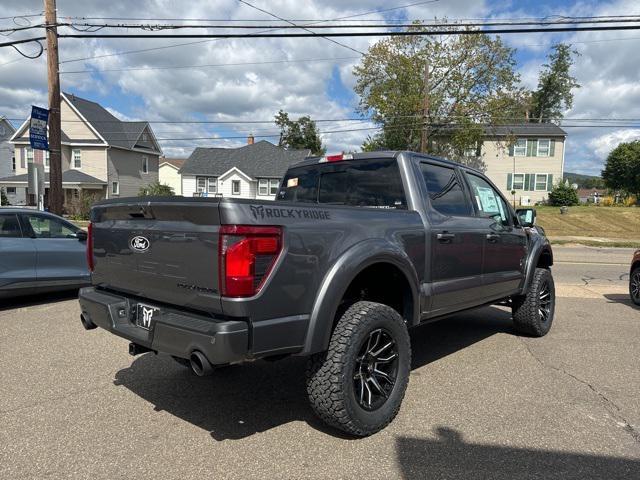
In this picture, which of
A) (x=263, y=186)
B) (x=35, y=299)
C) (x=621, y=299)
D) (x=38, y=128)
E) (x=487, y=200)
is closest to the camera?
(x=487, y=200)

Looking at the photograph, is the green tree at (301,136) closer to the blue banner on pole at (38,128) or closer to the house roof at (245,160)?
the house roof at (245,160)

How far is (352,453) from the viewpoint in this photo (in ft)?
10.4

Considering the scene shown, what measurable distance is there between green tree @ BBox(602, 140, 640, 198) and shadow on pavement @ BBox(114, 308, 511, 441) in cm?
5358

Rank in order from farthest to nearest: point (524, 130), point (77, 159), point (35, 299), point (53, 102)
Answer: point (524, 130)
point (77, 159)
point (53, 102)
point (35, 299)

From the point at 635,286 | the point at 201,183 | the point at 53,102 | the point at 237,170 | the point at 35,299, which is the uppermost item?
the point at 53,102

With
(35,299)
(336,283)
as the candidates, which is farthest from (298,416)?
(35,299)

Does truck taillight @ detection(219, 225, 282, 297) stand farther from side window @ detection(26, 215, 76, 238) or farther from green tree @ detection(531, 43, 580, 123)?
green tree @ detection(531, 43, 580, 123)

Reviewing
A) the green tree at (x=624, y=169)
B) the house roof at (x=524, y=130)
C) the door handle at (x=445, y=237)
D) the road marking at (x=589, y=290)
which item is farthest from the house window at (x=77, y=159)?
the green tree at (x=624, y=169)

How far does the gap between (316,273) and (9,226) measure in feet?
19.4

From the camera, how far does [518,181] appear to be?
144 feet

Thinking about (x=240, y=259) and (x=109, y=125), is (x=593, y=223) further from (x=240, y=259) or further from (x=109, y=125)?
(x=109, y=125)

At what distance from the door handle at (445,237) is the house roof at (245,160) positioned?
4227 cm

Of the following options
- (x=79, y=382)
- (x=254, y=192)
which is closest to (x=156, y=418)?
(x=79, y=382)

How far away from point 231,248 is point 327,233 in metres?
0.67
